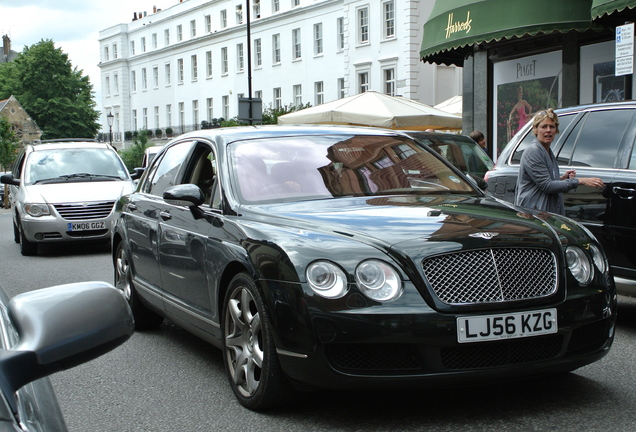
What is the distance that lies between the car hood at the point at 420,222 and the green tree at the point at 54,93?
7930 cm

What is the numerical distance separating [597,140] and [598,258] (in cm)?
284

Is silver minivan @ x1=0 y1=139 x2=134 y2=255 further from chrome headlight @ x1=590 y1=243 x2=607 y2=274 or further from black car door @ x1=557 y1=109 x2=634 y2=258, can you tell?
chrome headlight @ x1=590 y1=243 x2=607 y2=274

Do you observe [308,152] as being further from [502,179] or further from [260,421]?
[502,179]

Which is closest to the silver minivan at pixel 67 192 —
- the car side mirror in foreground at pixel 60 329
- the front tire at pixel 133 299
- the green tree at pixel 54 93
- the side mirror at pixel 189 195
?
the front tire at pixel 133 299

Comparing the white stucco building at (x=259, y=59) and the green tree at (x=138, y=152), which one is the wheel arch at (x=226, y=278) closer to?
the white stucco building at (x=259, y=59)

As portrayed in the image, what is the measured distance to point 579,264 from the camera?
14.9 feet

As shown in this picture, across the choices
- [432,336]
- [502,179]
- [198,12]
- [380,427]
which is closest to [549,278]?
[432,336]

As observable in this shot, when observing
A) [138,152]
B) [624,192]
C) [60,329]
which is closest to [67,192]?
[624,192]

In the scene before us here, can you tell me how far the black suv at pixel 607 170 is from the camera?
666cm

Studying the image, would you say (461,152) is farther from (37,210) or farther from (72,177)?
(37,210)

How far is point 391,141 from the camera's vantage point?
5906 millimetres

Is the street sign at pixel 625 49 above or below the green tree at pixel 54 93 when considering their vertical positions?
below

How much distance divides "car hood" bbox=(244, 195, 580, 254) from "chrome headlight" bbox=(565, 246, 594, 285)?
0.11 m

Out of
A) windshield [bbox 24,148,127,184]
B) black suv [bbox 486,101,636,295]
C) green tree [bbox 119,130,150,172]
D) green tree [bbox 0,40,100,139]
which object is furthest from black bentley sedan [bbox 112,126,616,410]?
green tree [bbox 0,40,100,139]
